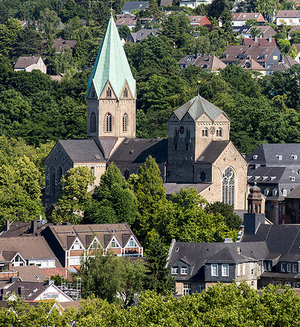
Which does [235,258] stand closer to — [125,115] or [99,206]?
[99,206]

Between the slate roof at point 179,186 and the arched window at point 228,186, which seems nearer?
the slate roof at point 179,186

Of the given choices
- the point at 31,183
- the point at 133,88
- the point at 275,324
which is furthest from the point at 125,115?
the point at 275,324

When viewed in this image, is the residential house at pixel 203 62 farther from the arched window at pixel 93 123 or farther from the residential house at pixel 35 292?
the residential house at pixel 35 292

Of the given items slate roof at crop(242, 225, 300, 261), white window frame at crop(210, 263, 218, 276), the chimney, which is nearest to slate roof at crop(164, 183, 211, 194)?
slate roof at crop(242, 225, 300, 261)

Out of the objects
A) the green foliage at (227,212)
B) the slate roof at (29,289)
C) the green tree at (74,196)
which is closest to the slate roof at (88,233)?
the green tree at (74,196)

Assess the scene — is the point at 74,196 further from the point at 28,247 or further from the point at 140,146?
the point at 28,247

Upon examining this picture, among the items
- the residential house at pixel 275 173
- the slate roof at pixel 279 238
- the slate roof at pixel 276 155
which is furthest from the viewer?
the slate roof at pixel 276 155

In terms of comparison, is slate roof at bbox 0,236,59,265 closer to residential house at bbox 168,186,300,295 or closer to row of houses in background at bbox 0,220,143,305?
row of houses in background at bbox 0,220,143,305

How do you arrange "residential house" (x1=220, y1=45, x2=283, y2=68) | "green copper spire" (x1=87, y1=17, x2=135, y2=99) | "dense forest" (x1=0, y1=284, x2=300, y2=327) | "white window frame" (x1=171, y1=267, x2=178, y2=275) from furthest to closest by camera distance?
1. "residential house" (x1=220, y1=45, x2=283, y2=68)
2. "green copper spire" (x1=87, y1=17, x2=135, y2=99)
3. "white window frame" (x1=171, y1=267, x2=178, y2=275)
4. "dense forest" (x1=0, y1=284, x2=300, y2=327)
